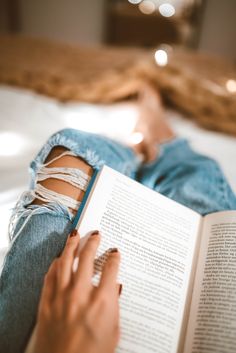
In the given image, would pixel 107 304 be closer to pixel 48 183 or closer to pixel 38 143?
pixel 48 183

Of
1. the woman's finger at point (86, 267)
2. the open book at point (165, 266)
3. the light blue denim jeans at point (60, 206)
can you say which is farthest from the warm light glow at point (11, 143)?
the woman's finger at point (86, 267)

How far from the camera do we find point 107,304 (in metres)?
0.38

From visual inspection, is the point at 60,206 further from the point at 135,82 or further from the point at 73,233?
the point at 135,82

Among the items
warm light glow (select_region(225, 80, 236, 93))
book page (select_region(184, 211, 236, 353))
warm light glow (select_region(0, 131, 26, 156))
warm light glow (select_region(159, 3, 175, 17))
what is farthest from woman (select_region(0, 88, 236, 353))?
warm light glow (select_region(159, 3, 175, 17))

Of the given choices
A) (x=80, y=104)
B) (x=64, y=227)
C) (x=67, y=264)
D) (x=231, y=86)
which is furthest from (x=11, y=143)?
(x=231, y=86)

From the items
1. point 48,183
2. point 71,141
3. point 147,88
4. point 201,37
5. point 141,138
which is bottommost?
point 48,183

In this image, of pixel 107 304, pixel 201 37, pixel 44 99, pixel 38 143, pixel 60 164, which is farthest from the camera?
pixel 201 37

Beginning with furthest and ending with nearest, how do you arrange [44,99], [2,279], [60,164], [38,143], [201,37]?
[201,37] → [44,99] → [38,143] → [60,164] → [2,279]

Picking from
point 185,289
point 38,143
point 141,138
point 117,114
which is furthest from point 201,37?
point 185,289

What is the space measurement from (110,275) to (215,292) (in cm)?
19

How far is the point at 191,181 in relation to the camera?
2.37ft

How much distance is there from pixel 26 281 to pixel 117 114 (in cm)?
80

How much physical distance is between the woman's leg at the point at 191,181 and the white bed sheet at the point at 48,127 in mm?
111

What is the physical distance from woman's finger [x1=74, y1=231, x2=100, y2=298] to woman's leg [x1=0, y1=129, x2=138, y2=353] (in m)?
0.08
